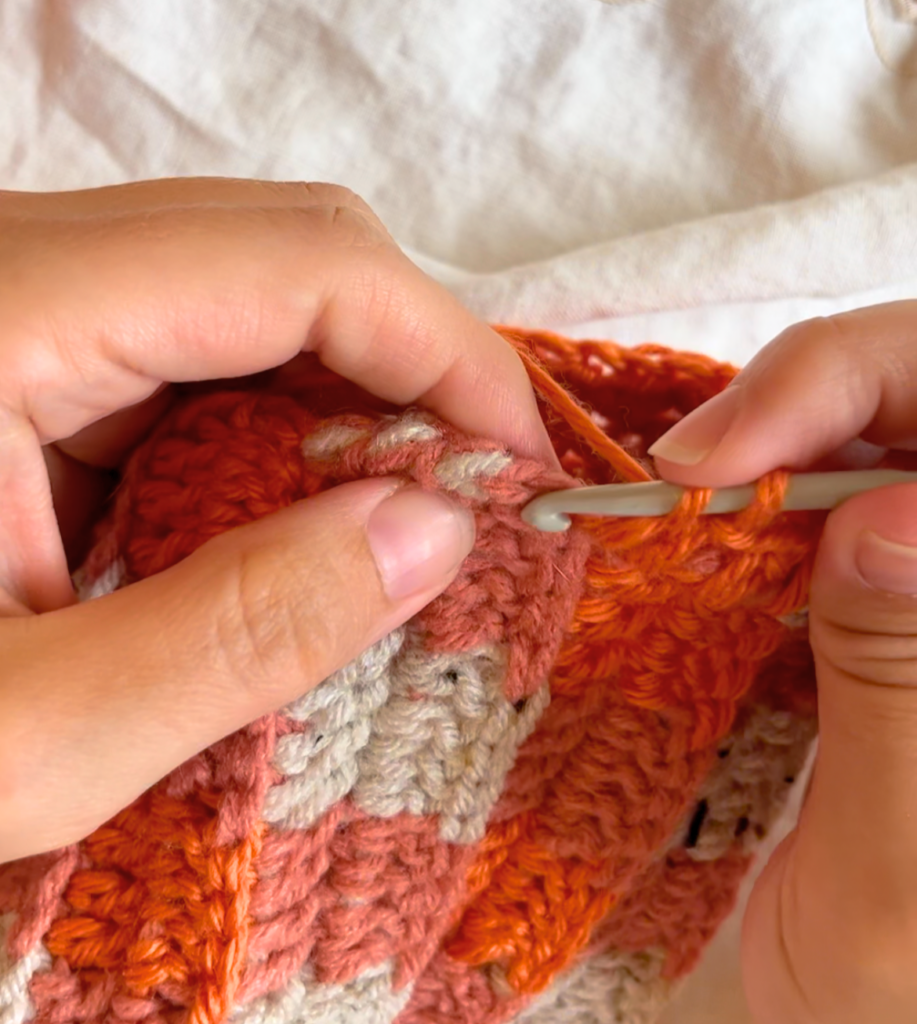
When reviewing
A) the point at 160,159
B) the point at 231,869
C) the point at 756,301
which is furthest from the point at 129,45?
the point at 231,869

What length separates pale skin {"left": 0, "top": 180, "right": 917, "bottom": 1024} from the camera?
0.59 metres

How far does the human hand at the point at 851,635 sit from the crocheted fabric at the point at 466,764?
0.14 ft

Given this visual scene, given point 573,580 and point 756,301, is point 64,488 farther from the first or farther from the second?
point 756,301

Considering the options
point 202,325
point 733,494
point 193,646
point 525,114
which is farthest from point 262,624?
point 525,114

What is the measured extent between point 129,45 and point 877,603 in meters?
0.90

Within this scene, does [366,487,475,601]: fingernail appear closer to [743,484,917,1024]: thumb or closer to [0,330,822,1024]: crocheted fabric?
[0,330,822,1024]: crocheted fabric

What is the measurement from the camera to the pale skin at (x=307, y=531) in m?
0.59

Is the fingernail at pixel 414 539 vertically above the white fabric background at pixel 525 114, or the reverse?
the white fabric background at pixel 525 114

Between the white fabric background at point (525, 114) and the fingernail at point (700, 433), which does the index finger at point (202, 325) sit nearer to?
the fingernail at point (700, 433)

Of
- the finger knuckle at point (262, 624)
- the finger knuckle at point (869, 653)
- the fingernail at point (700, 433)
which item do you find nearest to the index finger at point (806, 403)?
the fingernail at point (700, 433)

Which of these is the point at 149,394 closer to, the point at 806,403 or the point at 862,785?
the point at 806,403

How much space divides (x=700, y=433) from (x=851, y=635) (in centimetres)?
16

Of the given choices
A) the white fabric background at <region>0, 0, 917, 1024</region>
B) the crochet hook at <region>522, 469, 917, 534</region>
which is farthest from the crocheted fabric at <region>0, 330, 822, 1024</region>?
the white fabric background at <region>0, 0, 917, 1024</region>

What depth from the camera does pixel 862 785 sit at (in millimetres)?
646
